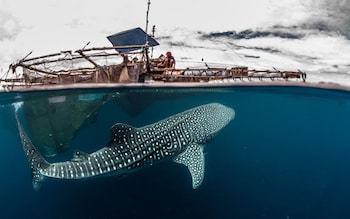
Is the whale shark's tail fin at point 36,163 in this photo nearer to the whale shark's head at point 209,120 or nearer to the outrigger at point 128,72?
the outrigger at point 128,72

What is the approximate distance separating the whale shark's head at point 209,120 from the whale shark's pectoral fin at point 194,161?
37cm

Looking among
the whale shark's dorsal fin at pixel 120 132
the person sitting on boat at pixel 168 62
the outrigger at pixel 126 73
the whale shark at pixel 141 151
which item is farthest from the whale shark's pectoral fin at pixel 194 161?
Answer: the person sitting on boat at pixel 168 62

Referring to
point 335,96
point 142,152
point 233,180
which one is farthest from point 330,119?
point 142,152

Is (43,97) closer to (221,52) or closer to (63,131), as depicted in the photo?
(63,131)

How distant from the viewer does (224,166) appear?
466 inches

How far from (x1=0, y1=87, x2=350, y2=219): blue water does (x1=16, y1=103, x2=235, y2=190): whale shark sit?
1.83ft

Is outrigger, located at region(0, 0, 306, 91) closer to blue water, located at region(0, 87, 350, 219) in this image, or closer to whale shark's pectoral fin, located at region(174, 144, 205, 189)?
blue water, located at region(0, 87, 350, 219)

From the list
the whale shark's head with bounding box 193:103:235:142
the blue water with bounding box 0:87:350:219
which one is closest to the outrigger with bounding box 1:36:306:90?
the blue water with bounding box 0:87:350:219

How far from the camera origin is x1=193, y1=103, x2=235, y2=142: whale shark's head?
9.33 metres

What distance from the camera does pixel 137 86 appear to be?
34.4 feet

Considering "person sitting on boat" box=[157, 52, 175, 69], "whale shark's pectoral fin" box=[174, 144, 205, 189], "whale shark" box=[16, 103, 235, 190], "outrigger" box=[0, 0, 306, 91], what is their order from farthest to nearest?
"person sitting on boat" box=[157, 52, 175, 69] → "outrigger" box=[0, 0, 306, 91] → "whale shark's pectoral fin" box=[174, 144, 205, 189] → "whale shark" box=[16, 103, 235, 190]

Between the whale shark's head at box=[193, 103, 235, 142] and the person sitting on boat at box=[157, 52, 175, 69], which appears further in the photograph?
the person sitting on boat at box=[157, 52, 175, 69]

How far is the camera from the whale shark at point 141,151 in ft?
26.4

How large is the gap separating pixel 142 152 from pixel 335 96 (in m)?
7.85
